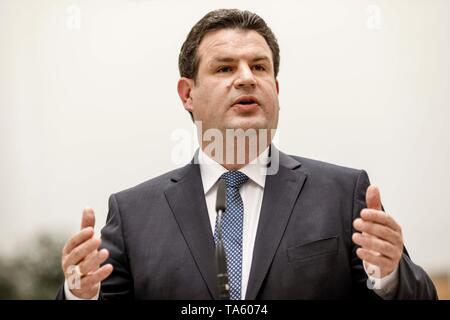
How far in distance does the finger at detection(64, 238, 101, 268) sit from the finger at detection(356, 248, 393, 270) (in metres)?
0.78

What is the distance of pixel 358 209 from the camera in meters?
1.95

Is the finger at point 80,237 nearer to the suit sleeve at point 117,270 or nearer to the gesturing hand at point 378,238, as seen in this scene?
the suit sleeve at point 117,270

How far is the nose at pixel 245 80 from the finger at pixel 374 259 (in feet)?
2.84

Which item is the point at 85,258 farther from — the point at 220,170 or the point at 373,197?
the point at 373,197

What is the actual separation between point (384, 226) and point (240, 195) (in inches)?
26.3

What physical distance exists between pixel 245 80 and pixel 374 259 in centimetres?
91

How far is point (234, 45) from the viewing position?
2201 mm

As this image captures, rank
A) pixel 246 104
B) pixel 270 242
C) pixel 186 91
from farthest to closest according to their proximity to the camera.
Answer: pixel 186 91 → pixel 246 104 → pixel 270 242

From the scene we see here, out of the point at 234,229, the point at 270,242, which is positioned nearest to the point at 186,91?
the point at 234,229

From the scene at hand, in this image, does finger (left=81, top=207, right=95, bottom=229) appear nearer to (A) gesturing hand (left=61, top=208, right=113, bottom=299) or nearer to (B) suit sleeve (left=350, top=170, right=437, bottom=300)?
(A) gesturing hand (left=61, top=208, right=113, bottom=299)

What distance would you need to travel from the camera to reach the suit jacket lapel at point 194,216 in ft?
6.04

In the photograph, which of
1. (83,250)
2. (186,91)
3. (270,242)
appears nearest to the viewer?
(83,250)

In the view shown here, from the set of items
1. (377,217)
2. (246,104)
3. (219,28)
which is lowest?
(377,217)
